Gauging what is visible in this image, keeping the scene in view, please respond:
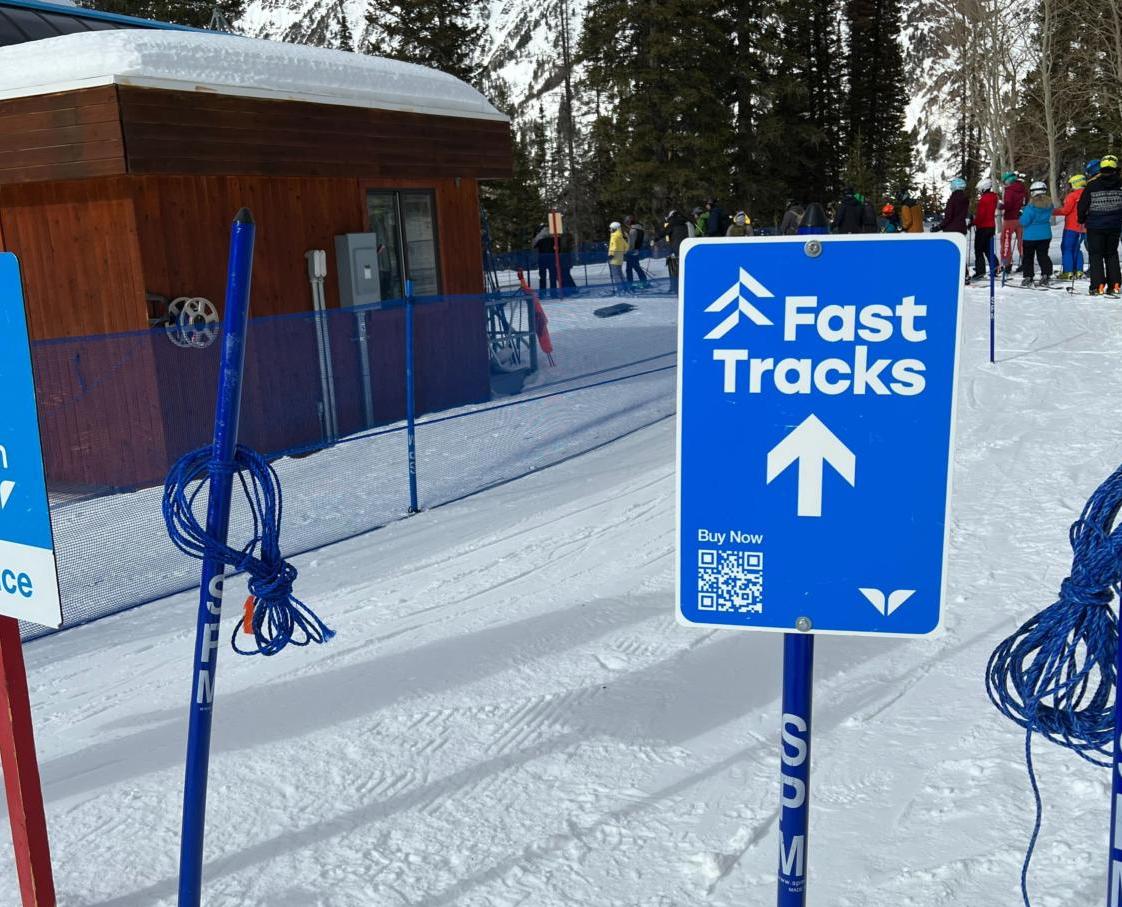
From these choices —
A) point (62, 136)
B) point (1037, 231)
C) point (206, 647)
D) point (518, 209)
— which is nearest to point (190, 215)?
point (62, 136)

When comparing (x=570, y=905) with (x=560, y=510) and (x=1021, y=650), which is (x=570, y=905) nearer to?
(x=1021, y=650)

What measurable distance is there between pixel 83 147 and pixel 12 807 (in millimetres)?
7104

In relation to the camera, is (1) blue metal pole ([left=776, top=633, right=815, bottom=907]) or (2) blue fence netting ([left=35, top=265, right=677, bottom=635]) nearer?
(1) blue metal pole ([left=776, top=633, right=815, bottom=907])

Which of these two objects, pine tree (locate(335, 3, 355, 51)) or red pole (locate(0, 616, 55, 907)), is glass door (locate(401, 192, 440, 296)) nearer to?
red pole (locate(0, 616, 55, 907))

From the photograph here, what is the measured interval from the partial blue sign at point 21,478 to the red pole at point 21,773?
7.6 inches

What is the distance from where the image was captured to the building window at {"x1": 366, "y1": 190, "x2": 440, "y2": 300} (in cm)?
1175

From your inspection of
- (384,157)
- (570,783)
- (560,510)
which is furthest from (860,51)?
(570,783)

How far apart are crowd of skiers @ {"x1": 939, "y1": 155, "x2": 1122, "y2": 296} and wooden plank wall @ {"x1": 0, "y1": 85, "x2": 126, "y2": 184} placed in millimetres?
10304

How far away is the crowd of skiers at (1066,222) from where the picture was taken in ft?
49.2

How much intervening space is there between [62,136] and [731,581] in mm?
8519

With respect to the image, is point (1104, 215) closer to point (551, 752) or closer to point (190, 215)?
point (190, 215)

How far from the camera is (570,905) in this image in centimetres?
296

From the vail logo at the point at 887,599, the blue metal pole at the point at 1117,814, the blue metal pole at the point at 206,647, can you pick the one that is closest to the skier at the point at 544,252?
the blue metal pole at the point at 206,647

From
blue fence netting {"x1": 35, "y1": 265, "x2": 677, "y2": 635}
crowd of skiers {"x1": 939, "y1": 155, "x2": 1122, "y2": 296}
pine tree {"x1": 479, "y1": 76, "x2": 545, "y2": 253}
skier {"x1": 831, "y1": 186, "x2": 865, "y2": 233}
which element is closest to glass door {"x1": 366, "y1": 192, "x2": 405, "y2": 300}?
blue fence netting {"x1": 35, "y1": 265, "x2": 677, "y2": 635}
